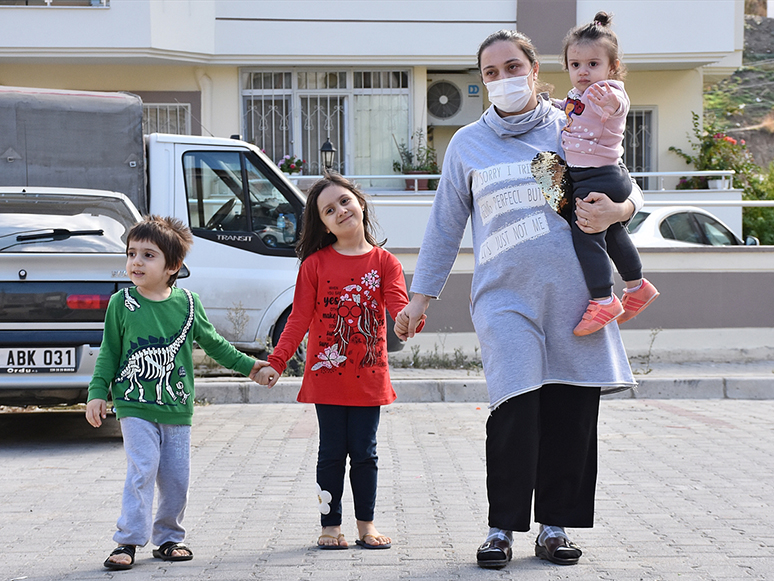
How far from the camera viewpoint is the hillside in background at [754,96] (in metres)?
38.6

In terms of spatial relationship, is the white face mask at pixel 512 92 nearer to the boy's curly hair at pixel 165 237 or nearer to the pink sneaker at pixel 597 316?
the pink sneaker at pixel 597 316

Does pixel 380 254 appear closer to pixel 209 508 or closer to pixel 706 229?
pixel 209 508

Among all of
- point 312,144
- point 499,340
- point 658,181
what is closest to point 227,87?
point 312,144

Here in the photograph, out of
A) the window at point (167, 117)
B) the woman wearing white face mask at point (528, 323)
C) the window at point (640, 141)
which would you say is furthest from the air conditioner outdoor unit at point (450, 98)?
the woman wearing white face mask at point (528, 323)

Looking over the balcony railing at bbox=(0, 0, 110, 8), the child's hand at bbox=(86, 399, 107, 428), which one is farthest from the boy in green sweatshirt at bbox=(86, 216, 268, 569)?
the balcony railing at bbox=(0, 0, 110, 8)

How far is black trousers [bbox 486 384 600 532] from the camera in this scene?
362 centimetres

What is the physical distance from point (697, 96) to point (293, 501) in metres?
15.9

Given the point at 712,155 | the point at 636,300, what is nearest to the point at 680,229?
the point at 712,155

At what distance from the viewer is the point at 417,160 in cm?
1789

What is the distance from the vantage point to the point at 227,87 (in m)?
17.7

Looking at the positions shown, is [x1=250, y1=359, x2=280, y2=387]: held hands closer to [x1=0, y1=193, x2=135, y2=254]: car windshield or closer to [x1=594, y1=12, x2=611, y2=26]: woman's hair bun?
[x1=594, y1=12, x2=611, y2=26]: woman's hair bun

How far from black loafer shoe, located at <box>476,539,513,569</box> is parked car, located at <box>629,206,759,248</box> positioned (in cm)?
922

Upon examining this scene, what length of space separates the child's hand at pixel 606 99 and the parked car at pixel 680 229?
9145 mm

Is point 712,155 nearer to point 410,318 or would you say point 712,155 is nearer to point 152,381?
point 410,318
